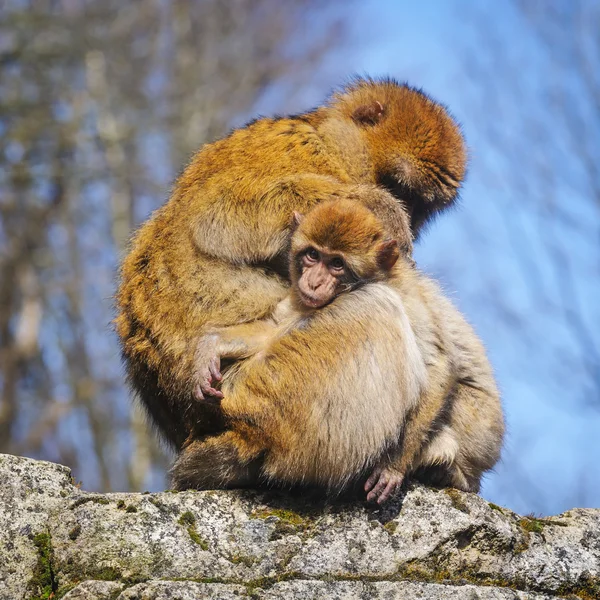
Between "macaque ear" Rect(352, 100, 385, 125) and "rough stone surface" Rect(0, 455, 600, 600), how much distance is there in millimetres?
2389

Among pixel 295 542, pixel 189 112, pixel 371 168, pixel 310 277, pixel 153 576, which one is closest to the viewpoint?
pixel 153 576

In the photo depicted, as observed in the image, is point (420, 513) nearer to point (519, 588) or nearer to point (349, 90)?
point (519, 588)

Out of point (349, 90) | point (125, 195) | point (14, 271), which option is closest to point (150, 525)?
point (349, 90)

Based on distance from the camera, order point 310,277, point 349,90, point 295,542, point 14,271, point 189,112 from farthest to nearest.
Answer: point 189,112 → point 14,271 → point 349,90 → point 310,277 → point 295,542

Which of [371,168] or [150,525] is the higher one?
[371,168]

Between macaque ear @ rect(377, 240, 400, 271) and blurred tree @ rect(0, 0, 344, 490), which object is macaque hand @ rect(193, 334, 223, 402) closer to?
macaque ear @ rect(377, 240, 400, 271)

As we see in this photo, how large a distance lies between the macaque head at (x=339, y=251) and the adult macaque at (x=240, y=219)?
17cm

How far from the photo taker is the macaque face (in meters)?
4.92

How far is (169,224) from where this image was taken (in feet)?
17.4

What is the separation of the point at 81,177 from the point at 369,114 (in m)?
12.2

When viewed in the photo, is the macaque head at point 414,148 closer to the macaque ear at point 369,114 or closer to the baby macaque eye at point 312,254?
the macaque ear at point 369,114

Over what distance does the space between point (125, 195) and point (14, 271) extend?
9.66 ft

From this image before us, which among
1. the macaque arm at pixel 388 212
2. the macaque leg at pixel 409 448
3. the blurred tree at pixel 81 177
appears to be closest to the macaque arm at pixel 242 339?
the macaque leg at pixel 409 448

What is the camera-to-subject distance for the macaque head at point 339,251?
504 cm
